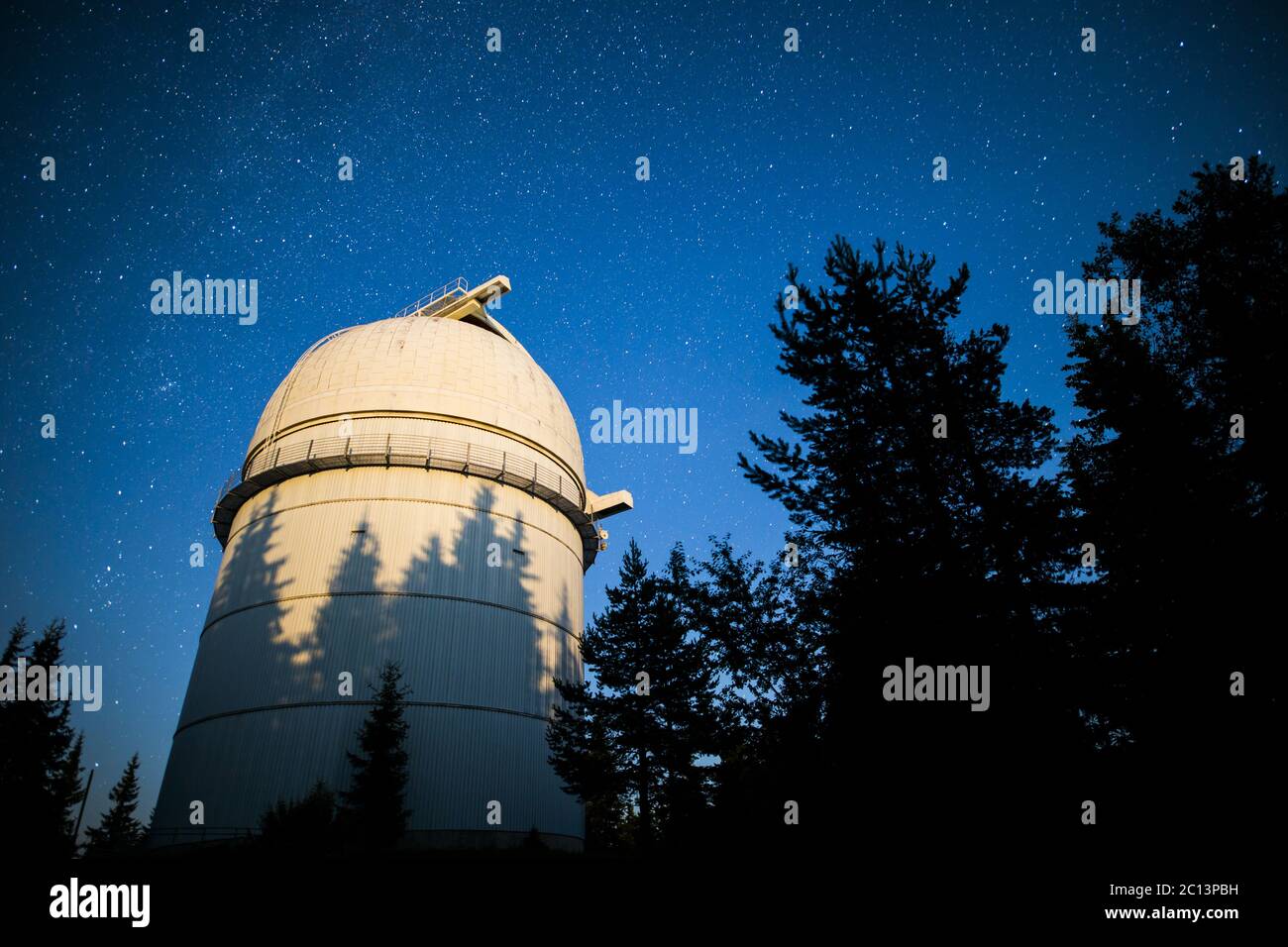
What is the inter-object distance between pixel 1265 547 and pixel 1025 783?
6.07 m

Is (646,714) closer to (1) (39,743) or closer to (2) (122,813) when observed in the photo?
(1) (39,743)

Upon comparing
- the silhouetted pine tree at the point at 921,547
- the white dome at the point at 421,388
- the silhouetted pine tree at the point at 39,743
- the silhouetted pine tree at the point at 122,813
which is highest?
the white dome at the point at 421,388

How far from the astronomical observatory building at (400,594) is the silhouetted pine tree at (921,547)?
42.9 feet

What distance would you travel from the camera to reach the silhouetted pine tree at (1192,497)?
10016 millimetres

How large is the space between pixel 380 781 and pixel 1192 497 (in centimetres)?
1931

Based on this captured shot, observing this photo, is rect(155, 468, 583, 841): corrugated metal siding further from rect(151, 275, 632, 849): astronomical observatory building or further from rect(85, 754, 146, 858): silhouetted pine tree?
rect(85, 754, 146, 858): silhouetted pine tree

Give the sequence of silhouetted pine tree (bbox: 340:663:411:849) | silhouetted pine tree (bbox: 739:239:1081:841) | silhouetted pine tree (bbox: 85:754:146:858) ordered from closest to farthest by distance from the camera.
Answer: silhouetted pine tree (bbox: 739:239:1081:841)
silhouetted pine tree (bbox: 340:663:411:849)
silhouetted pine tree (bbox: 85:754:146:858)

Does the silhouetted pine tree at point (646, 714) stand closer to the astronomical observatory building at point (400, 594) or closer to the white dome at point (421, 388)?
the astronomical observatory building at point (400, 594)

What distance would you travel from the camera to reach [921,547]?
10852mm

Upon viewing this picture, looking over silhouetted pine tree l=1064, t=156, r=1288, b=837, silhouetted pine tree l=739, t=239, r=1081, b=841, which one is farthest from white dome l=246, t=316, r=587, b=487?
silhouetted pine tree l=1064, t=156, r=1288, b=837

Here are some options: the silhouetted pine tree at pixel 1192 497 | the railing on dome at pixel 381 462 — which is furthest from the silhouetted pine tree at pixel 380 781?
the silhouetted pine tree at pixel 1192 497

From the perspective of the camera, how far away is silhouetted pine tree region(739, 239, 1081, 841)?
357 inches

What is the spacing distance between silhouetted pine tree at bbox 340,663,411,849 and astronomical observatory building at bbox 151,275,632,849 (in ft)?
2.66
